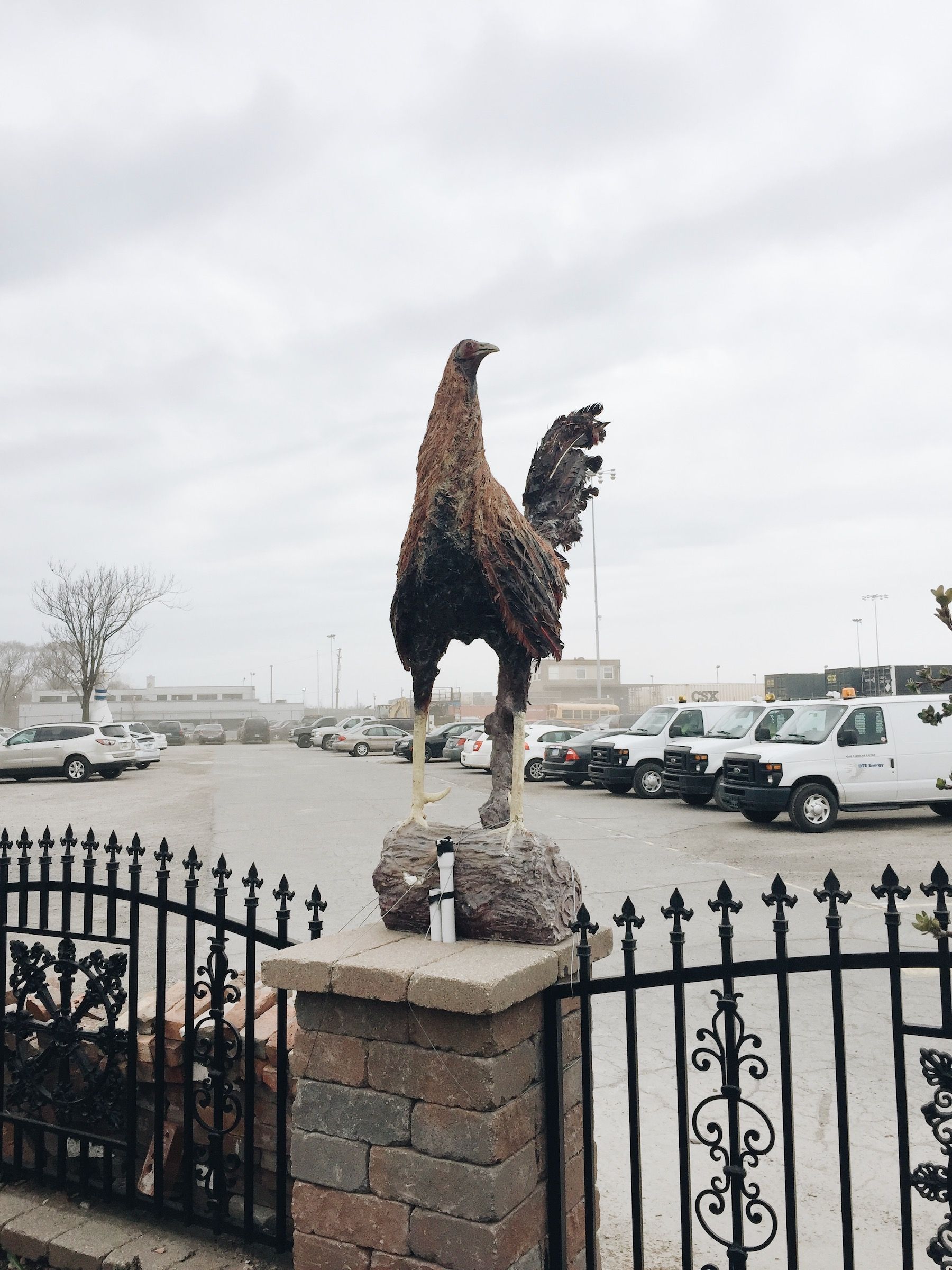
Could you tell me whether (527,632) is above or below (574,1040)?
above

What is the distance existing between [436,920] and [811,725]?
11612 millimetres

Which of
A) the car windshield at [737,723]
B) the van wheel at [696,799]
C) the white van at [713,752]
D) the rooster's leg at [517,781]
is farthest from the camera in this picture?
the car windshield at [737,723]

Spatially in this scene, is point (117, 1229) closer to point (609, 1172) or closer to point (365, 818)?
point (609, 1172)

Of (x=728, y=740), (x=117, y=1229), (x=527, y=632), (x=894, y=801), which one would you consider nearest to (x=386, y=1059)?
(x=527, y=632)

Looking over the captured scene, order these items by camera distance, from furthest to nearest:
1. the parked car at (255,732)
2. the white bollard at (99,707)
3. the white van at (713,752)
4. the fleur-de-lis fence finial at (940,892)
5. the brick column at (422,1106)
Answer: the parked car at (255,732) → the white bollard at (99,707) → the white van at (713,752) → the brick column at (422,1106) → the fleur-de-lis fence finial at (940,892)

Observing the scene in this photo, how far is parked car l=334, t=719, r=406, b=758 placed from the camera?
36.7m

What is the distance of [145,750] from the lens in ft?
90.9

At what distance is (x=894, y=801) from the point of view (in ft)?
42.1

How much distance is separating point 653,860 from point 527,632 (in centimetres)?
808

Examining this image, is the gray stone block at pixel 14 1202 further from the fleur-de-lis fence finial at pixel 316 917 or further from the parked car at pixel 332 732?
the parked car at pixel 332 732

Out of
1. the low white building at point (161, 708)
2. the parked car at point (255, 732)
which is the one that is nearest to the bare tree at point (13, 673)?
the low white building at point (161, 708)

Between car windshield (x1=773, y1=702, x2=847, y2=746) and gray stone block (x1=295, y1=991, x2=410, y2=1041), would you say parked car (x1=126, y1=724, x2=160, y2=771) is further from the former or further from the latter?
gray stone block (x1=295, y1=991, x2=410, y2=1041)

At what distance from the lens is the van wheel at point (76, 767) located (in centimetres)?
2295

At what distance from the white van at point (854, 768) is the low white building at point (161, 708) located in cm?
5594
